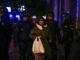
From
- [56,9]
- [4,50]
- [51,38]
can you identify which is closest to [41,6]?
[56,9]

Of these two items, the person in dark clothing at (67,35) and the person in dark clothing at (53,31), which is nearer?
the person in dark clothing at (53,31)

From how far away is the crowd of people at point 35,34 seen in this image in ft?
22.5

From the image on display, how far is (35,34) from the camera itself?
7.98 meters

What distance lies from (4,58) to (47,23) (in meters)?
2.45

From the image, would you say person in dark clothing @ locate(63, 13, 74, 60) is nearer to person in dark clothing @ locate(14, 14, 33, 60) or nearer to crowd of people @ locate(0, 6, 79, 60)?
crowd of people @ locate(0, 6, 79, 60)

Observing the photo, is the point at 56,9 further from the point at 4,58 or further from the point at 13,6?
the point at 4,58

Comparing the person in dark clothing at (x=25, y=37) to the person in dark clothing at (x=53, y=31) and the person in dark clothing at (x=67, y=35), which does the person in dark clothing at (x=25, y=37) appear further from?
the person in dark clothing at (x=67, y=35)

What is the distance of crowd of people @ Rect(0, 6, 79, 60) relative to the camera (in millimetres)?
6873

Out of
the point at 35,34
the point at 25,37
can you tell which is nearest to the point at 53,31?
the point at 35,34

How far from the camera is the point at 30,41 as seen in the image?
8.89 m

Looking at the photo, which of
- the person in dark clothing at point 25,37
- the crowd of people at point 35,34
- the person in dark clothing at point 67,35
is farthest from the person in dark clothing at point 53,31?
the person in dark clothing at point 67,35

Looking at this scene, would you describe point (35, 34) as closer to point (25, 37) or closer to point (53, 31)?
point (53, 31)

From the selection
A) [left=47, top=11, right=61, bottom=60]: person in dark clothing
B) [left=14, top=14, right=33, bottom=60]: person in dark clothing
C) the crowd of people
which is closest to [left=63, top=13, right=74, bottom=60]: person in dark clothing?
the crowd of people

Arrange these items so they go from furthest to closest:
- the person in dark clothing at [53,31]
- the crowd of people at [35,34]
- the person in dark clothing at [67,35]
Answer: the person in dark clothing at [67,35], the person in dark clothing at [53,31], the crowd of people at [35,34]
